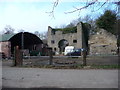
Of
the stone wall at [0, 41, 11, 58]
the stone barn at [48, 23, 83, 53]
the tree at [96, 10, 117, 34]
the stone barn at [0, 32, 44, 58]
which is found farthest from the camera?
the stone barn at [48, 23, 83, 53]

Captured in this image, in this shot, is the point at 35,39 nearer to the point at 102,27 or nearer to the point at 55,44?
the point at 55,44

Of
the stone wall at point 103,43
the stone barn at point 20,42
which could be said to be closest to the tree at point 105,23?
the stone wall at point 103,43

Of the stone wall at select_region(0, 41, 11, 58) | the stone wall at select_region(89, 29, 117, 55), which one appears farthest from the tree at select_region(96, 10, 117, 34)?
the stone wall at select_region(0, 41, 11, 58)

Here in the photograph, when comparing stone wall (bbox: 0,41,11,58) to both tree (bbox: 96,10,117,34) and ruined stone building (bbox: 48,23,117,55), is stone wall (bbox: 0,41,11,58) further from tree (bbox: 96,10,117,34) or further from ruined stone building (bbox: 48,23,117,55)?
tree (bbox: 96,10,117,34)

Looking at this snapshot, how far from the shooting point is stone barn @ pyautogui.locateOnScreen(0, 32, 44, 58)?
50.2m

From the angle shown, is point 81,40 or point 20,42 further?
point 81,40

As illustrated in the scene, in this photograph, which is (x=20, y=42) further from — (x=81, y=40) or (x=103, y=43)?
(x=103, y=43)

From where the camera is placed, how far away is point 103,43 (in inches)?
2461

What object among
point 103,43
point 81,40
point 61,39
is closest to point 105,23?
point 103,43

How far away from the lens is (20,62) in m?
25.2

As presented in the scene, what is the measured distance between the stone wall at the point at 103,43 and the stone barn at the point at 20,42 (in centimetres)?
1394

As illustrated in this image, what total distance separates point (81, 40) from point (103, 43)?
6.20m

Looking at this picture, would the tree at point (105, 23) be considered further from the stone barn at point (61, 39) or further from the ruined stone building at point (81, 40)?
the stone barn at point (61, 39)

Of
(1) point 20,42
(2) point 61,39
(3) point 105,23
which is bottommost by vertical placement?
(1) point 20,42
